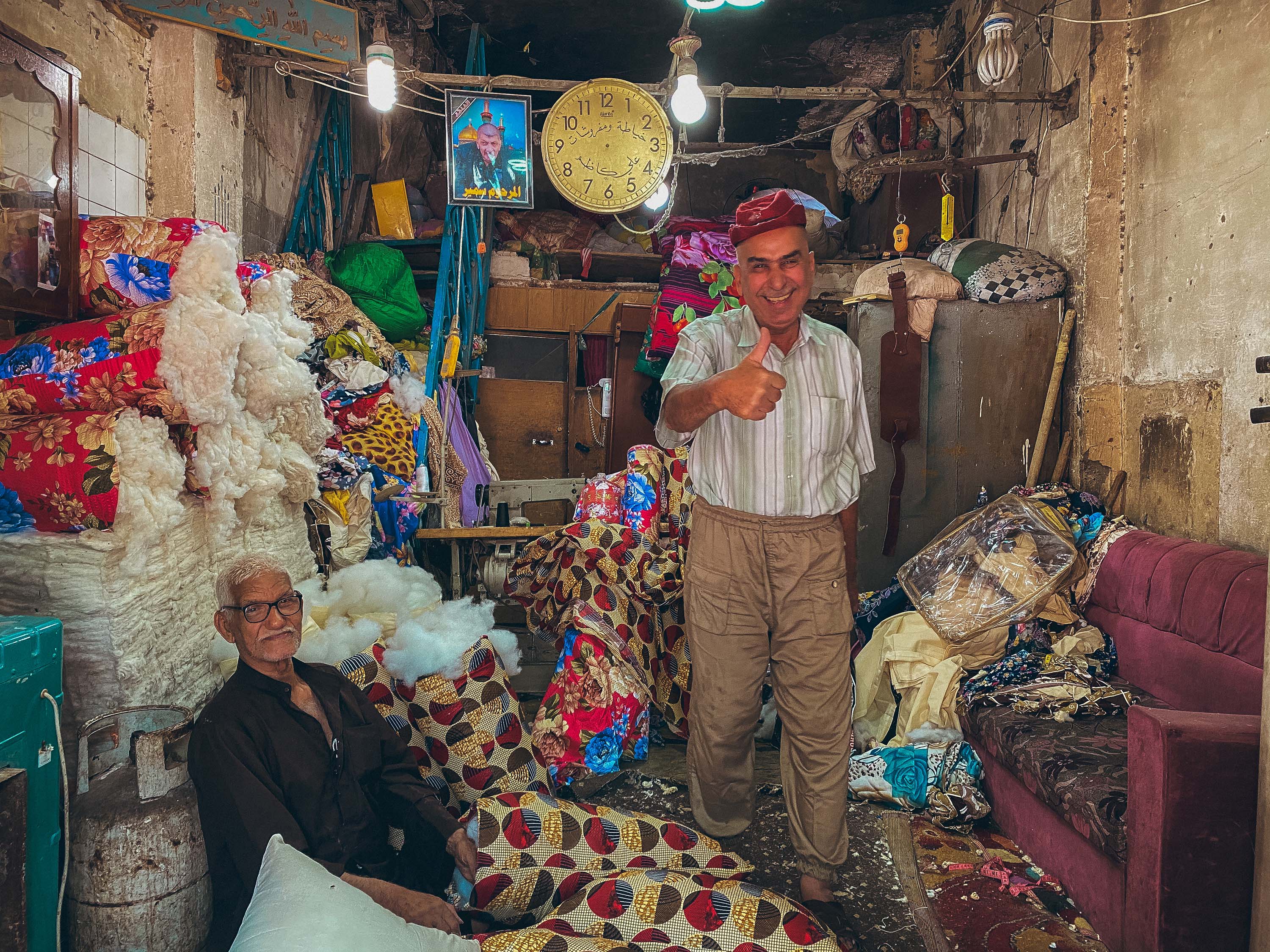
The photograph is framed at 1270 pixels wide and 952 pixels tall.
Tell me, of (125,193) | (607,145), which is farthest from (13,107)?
(607,145)

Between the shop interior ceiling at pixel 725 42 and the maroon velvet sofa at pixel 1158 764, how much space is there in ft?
17.1

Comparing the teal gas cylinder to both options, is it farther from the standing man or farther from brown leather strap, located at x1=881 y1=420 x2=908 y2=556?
brown leather strap, located at x1=881 y1=420 x2=908 y2=556

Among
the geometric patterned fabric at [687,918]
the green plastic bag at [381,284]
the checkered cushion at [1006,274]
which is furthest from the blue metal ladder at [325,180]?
the geometric patterned fabric at [687,918]

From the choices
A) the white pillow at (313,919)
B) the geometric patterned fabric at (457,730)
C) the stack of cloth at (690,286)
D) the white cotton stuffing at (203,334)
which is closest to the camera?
the white pillow at (313,919)

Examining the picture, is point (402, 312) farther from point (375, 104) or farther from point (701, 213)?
point (701, 213)

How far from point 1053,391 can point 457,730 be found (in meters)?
3.80

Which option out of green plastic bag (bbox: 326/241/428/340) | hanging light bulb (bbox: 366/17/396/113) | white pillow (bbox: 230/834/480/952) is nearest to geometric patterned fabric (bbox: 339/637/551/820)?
white pillow (bbox: 230/834/480/952)

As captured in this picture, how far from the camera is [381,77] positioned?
4.39 metres

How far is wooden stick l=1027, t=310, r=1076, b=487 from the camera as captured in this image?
183 inches

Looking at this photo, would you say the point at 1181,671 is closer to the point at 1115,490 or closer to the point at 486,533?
the point at 1115,490

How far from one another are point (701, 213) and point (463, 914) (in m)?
7.72

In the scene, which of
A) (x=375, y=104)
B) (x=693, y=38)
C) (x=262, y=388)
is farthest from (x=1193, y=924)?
(x=375, y=104)

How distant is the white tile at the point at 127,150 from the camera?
3539 millimetres

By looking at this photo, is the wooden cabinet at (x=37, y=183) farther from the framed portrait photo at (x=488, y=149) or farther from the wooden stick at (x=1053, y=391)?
the wooden stick at (x=1053, y=391)
